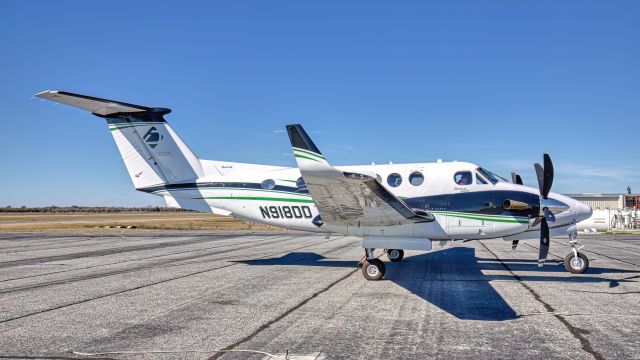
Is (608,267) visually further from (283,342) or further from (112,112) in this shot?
(112,112)

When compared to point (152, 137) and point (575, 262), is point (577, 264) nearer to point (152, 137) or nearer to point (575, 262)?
point (575, 262)

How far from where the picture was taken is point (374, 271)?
42.4ft

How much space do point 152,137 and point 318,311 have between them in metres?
10.5

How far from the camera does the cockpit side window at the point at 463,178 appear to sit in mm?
14375

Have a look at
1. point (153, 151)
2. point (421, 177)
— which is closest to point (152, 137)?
point (153, 151)

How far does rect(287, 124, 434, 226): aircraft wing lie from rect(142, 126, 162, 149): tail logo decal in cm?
707

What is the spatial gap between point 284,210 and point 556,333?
982 cm

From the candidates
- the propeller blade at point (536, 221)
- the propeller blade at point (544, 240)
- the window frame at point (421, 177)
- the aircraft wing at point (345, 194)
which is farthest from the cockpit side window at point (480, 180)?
the propeller blade at point (544, 240)

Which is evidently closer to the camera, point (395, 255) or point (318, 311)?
point (318, 311)

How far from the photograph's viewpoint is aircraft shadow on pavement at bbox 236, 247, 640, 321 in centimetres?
927

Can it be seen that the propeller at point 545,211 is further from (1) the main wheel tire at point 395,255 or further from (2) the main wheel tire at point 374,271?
(1) the main wheel tire at point 395,255

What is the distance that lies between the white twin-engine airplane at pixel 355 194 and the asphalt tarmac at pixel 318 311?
134cm

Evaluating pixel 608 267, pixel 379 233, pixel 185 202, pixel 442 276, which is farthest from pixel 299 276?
pixel 608 267

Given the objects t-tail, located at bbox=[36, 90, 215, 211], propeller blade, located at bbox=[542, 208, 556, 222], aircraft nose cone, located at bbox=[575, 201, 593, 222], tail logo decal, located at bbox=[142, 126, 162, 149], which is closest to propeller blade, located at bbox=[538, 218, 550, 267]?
propeller blade, located at bbox=[542, 208, 556, 222]
